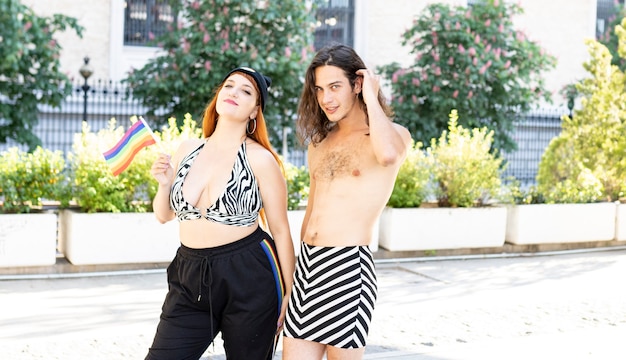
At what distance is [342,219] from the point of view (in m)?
4.11

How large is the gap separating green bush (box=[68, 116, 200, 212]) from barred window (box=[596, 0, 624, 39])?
23655mm

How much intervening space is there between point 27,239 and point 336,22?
1784cm

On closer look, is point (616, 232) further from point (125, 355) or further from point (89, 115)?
point (89, 115)

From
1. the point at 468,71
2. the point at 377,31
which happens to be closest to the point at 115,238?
the point at 468,71

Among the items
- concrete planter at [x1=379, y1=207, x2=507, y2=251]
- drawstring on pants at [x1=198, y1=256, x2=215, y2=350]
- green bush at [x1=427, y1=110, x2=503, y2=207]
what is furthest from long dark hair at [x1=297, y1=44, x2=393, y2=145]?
green bush at [x1=427, y1=110, x2=503, y2=207]

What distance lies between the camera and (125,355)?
20.1 ft

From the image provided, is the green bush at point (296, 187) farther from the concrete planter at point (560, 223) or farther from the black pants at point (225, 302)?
the black pants at point (225, 302)

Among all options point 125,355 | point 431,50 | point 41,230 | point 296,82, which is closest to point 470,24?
point 431,50

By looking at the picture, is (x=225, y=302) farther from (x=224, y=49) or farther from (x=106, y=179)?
(x=224, y=49)

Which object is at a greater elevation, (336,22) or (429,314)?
(336,22)

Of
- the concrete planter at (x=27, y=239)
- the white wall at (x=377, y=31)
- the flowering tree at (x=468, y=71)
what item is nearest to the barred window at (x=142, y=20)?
the white wall at (x=377, y=31)

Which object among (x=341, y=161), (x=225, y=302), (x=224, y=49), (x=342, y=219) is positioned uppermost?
(x=224, y=49)

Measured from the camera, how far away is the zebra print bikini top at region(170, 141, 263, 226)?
402cm

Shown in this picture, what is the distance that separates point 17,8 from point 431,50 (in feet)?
21.5
